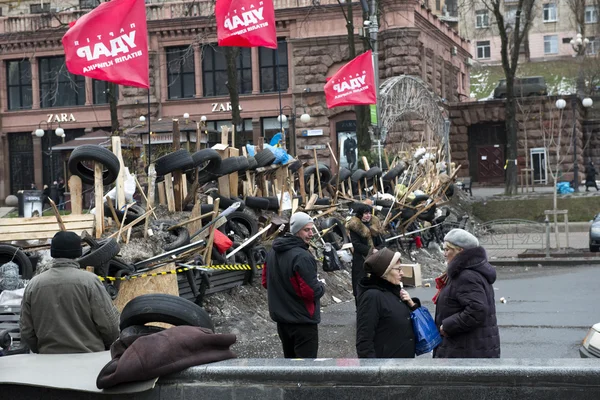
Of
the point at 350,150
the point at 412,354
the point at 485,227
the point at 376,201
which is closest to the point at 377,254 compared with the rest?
the point at 412,354

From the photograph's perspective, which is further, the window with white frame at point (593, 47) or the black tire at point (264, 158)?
the window with white frame at point (593, 47)

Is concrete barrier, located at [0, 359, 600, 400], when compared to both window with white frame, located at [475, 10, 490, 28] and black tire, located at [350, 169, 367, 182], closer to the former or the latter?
black tire, located at [350, 169, 367, 182]

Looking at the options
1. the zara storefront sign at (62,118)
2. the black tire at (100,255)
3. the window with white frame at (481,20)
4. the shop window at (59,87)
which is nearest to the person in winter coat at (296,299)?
the black tire at (100,255)

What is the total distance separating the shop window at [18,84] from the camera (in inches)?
2068

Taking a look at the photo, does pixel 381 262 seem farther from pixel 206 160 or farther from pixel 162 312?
pixel 206 160

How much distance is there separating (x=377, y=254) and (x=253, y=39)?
14.7 meters

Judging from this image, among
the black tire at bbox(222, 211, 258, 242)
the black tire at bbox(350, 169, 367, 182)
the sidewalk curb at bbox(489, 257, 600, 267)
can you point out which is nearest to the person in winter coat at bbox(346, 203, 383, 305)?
the black tire at bbox(222, 211, 258, 242)

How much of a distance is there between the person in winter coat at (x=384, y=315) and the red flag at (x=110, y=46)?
9041 mm

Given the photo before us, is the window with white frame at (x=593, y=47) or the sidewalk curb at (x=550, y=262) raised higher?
the window with white frame at (x=593, y=47)

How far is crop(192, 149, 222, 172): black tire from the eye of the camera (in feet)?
52.1

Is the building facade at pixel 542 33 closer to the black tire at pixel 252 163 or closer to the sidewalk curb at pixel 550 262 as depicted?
the sidewalk curb at pixel 550 262

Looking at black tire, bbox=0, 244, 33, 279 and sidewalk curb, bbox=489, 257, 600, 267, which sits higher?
black tire, bbox=0, 244, 33, 279

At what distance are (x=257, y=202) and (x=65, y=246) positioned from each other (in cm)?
1030

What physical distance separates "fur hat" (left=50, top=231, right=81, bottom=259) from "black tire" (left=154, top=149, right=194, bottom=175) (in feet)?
27.0
